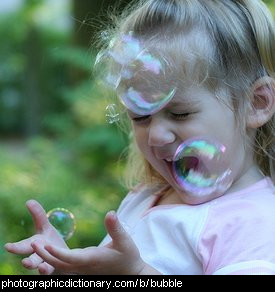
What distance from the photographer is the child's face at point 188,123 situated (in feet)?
5.29

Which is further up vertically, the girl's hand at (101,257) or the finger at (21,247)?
the girl's hand at (101,257)

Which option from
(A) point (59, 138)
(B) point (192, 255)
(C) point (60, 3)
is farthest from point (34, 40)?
(B) point (192, 255)

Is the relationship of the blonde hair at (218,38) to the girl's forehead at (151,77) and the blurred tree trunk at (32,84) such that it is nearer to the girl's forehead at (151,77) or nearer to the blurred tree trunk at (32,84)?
the girl's forehead at (151,77)

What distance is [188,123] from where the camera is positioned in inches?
63.7

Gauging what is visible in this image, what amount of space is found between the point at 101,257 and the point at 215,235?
27cm

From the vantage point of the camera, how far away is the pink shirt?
1506 mm

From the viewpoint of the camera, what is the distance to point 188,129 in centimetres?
162

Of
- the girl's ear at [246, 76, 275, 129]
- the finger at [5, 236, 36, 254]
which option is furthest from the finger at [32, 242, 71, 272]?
the girl's ear at [246, 76, 275, 129]

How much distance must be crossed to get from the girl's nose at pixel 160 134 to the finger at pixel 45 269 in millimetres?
373

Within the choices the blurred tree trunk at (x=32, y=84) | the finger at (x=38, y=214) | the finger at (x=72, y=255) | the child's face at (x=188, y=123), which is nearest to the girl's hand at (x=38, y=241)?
the finger at (x=38, y=214)

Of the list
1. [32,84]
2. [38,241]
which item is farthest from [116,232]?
[32,84]

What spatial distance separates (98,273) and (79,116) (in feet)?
10.6

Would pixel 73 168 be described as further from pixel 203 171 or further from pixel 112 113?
pixel 203 171

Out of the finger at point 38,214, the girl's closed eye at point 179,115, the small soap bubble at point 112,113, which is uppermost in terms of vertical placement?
the girl's closed eye at point 179,115
